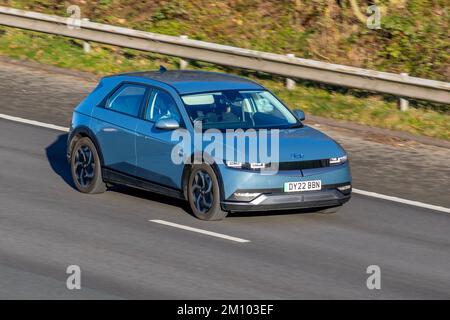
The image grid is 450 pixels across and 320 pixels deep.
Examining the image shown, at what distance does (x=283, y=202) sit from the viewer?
12688mm

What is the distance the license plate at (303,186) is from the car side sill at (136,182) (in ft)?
4.20

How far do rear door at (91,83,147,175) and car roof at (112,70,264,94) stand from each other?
28cm

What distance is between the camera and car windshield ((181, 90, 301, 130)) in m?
13.4

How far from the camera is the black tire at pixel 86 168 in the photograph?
14281 mm

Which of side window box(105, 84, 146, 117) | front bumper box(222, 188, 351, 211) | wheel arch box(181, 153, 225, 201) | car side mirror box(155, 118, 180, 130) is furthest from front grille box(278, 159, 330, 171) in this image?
side window box(105, 84, 146, 117)

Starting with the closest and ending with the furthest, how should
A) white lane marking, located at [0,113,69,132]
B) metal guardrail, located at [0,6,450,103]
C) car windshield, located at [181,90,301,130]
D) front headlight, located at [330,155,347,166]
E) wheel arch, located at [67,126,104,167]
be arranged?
front headlight, located at [330,155,347,166]
car windshield, located at [181,90,301,130]
wheel arch, located at [67,126,104,167]
white lane marking, located at [0,113,69,132]
metal guardrail, located at [0,6,450,103]

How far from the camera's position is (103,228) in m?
12.6

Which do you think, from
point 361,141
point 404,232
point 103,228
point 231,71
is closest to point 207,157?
point 103,228

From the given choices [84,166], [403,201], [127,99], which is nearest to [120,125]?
[127,99]

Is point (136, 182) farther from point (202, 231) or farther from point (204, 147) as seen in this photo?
point (202, 231)

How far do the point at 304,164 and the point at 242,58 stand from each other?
27.9ft

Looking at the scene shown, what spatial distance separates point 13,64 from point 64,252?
11556 mm

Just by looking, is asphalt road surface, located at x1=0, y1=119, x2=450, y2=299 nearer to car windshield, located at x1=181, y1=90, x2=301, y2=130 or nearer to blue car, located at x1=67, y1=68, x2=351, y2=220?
blue car, located at x1=67, y1=68, x2=351, y2=220
